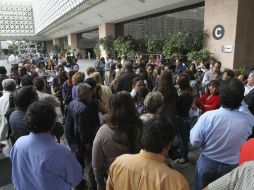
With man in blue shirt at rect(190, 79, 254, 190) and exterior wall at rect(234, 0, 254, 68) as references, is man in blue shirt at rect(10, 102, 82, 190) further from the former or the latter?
exterior wall at rect(234, 0, 254, 68)

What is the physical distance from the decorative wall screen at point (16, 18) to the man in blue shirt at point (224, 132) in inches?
2502

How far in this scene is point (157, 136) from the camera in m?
1.55

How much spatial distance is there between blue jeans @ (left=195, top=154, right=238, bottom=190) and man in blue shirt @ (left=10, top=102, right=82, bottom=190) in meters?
1.24

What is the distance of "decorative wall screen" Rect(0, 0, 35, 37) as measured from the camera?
196 ft

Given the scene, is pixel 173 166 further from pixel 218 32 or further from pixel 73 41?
pixel 73 41

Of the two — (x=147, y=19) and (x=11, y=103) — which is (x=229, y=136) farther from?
(x=147, y=19)

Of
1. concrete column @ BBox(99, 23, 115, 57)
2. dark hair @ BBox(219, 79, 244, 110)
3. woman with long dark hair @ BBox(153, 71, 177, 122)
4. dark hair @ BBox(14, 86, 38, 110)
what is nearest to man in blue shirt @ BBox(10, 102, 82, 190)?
dark hair @ BBox(14, 86, 38, 110)

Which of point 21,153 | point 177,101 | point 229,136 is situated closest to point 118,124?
point 21,153

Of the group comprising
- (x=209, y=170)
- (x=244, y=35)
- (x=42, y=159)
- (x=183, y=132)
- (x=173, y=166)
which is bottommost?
(x=173, y=166)

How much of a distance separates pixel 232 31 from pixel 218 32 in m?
0.73

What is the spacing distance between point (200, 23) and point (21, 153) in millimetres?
14618

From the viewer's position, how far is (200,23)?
14703 millimetres

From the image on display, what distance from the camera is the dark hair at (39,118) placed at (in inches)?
76.6

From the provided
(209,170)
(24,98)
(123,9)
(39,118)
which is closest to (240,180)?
(209,170)
